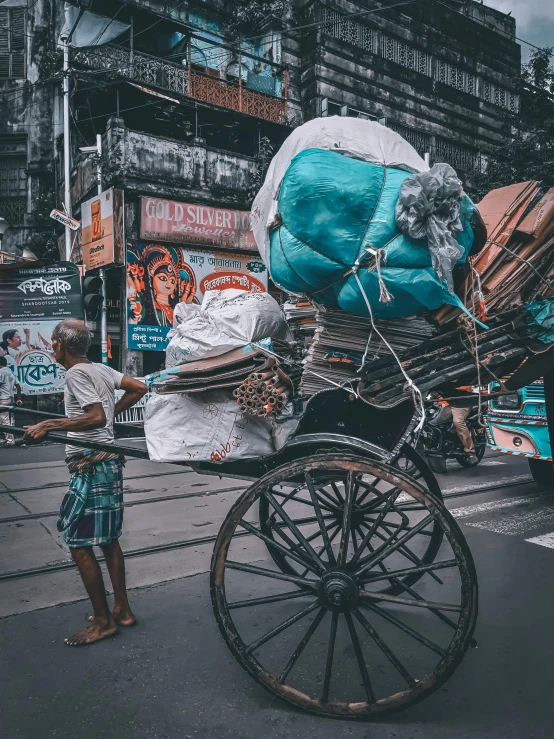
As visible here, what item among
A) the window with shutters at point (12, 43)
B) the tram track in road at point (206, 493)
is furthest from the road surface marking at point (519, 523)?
the window with shutters at point (12, 43)

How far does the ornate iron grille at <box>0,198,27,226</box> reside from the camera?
17.6 meters

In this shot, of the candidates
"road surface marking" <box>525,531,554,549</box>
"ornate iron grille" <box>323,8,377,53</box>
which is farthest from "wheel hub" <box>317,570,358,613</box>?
"ornate iron grille" <box>323,8,377,53</box>

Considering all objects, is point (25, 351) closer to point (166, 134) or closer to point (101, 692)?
point (166, 134)

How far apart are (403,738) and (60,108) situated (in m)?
19.3

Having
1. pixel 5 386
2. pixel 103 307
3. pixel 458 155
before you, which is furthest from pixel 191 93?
pixel 458 155

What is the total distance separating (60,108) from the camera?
57.5 ft

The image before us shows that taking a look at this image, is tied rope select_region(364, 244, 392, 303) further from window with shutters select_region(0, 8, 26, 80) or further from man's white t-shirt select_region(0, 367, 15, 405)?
window with shutters select_region(0, 8, 26, 80)

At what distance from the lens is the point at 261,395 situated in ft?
8.75

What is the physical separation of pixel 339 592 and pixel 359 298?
49.4 inches

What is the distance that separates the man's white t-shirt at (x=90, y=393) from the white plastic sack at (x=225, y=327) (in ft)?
1.31

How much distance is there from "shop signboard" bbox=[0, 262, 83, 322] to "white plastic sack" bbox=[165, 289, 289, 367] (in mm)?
10656

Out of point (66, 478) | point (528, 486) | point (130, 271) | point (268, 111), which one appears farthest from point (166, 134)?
point (528, 486)

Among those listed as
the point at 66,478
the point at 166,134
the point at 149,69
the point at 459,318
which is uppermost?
the point at 149,69

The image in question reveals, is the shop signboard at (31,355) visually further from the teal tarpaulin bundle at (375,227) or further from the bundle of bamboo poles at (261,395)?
the teal tarpaulin bundle at (375,227)
